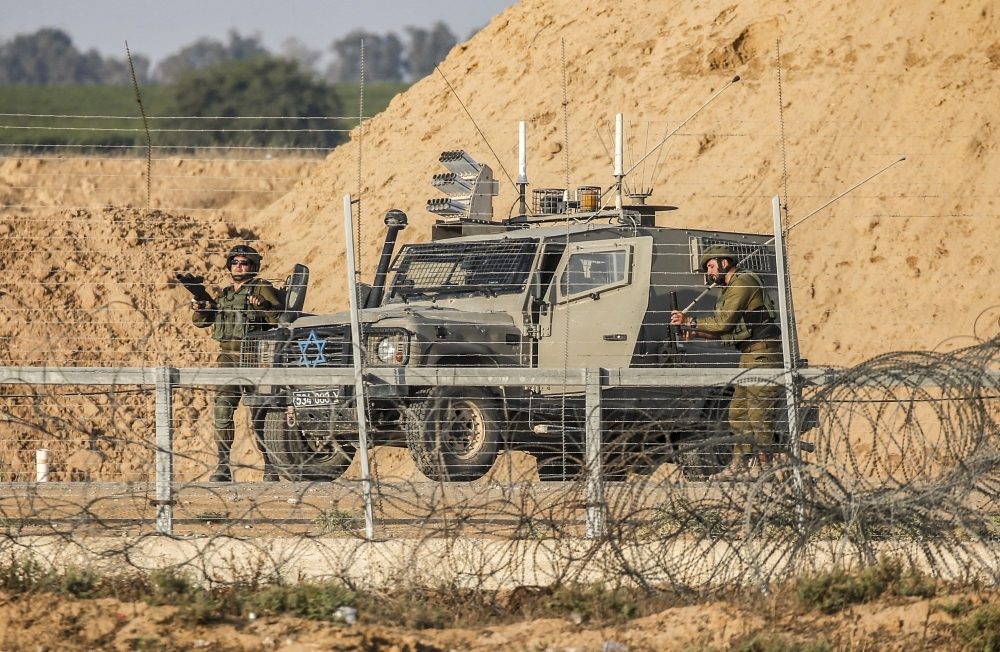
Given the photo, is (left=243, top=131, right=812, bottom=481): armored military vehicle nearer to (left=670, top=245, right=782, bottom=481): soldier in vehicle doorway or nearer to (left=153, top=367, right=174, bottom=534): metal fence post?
(left=670, top=245, right=782, bottom=481): soldier in vehicle doorway

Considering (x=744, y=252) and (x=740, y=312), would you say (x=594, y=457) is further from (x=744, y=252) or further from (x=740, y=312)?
(x=744, y=252)

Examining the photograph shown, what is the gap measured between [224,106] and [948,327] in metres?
40.0

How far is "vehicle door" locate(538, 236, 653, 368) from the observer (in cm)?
1041

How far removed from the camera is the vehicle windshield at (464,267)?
1075cm

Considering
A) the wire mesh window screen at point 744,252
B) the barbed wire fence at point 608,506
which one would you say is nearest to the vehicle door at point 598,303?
the wire mesh window screen at point 744,252

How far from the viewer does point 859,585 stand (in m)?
6.62

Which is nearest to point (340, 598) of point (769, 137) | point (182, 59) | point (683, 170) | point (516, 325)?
point (516, 325)

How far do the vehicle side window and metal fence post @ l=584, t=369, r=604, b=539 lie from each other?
292 cm

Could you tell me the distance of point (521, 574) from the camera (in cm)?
707

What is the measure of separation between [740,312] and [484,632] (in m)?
3.74

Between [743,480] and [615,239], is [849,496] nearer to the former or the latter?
[743,480]

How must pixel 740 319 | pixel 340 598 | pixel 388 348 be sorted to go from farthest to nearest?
pixel 388 348 → pixel 740 319 → pixel 340 598

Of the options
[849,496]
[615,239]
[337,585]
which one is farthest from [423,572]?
[615,239]

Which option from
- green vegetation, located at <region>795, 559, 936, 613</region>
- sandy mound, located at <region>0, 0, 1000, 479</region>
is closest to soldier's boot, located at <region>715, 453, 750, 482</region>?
green vegetation, located at <region>795, 559, 936, 613</region>
